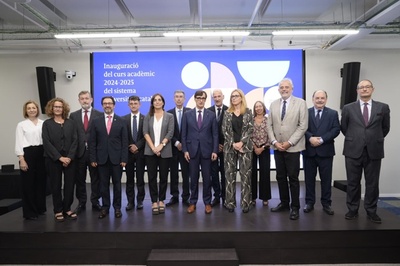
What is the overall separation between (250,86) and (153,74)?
7.19 ft

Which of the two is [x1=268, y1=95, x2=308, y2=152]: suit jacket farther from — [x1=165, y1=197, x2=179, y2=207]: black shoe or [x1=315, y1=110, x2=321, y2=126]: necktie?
[x1=165, y1=197, x2=179, y2=207]: black shoe

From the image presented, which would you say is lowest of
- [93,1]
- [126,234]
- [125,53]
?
[126,234]

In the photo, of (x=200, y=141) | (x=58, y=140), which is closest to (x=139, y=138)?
(x=200, y=141)

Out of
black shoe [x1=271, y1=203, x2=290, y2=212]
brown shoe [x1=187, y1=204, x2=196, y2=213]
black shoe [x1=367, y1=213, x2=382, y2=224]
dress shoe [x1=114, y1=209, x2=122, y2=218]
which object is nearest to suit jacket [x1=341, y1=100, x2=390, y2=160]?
black shoe [x1=367, y1=213, x2=382, y2=224]

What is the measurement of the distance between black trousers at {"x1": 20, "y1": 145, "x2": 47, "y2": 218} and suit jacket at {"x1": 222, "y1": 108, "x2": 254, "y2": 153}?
2258 millimetres

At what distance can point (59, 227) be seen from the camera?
11.0ft

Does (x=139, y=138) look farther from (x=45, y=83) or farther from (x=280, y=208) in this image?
(x=45, y=83)

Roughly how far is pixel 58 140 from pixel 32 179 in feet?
2.12

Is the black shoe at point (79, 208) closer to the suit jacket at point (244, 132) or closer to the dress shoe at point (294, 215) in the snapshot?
the suit jacket at point (244, 132)

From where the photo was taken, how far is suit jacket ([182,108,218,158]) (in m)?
3.74

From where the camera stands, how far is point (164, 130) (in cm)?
384

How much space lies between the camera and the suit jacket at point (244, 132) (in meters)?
3.70

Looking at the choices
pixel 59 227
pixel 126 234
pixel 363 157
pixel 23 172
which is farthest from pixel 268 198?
pixel 23 172

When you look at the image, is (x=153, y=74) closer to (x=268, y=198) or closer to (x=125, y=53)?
(x=125, y=53)
